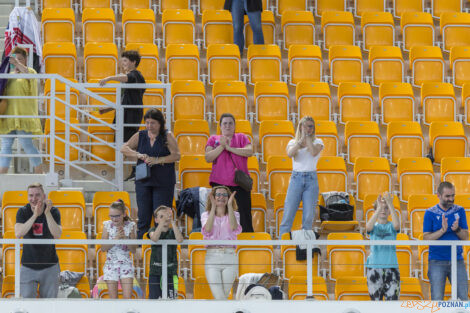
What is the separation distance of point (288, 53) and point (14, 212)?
14.7 feet

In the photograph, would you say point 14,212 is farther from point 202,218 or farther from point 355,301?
point 355,301

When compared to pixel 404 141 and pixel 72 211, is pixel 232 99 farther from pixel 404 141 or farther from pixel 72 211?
pixel 72 211

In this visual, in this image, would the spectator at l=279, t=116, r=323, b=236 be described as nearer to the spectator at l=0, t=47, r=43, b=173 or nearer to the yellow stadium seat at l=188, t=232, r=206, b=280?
the yellow stadium seat at l=188, t=232, r=206, b=280

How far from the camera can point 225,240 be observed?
32.2 feet

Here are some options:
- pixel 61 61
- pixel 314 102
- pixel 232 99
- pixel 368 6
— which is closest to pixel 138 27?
pixel 61 61

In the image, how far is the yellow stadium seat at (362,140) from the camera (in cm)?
1263

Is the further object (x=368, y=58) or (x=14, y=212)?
(x=368, y=58)

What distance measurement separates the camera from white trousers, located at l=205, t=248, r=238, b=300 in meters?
9.88

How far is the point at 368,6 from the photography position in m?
15.4

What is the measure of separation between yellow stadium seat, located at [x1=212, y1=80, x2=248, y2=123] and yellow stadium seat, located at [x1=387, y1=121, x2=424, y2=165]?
64.4 inches

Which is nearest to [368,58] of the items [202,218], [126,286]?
[202,218]

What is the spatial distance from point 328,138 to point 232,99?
123cm

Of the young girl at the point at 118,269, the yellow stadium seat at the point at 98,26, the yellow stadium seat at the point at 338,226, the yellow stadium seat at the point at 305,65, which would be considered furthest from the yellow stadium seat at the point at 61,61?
the young girl at the point at 118,269

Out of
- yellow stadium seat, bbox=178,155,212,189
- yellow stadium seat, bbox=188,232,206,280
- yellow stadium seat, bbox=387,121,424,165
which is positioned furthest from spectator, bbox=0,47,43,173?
yellow stadium seat, bbox=387,121,424,165
